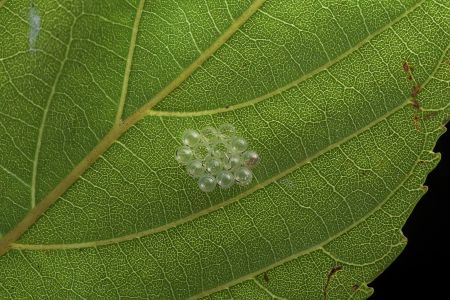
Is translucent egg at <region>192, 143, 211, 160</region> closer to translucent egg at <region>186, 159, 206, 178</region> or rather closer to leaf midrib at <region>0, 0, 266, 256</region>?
translucent egg at <region>186, 159, 206, 178</region>

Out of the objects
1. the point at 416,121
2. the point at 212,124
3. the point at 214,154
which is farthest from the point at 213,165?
the point at 416,121

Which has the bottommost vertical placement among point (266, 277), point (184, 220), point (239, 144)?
point (266, 277)

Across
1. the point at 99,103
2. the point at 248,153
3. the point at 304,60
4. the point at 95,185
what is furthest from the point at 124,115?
the point at 304,60

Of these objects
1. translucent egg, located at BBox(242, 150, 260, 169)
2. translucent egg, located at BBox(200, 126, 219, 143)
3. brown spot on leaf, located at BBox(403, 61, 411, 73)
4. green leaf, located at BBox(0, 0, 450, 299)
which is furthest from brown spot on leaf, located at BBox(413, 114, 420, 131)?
translucent egg, located at BBox(200, 126, 219, 143)

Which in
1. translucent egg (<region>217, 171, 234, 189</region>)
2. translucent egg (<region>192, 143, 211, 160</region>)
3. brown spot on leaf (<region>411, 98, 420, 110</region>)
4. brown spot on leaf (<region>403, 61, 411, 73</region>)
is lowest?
brown spot on leaf (<region>411, 98, 420, 110</region>)

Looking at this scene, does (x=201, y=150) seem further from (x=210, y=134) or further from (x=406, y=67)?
(x=406, y=67)

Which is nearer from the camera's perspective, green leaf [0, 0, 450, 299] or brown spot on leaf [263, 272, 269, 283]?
green leaf [0, 0, 450, 299]

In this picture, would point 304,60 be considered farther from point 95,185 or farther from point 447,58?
point 95,185
